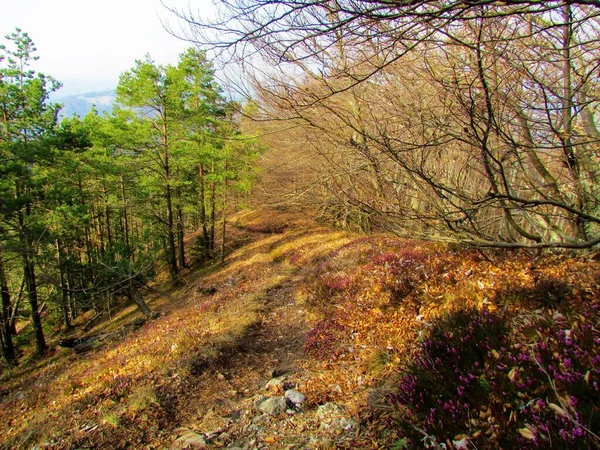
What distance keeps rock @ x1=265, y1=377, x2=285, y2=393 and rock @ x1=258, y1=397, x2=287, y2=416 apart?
44 centimetres

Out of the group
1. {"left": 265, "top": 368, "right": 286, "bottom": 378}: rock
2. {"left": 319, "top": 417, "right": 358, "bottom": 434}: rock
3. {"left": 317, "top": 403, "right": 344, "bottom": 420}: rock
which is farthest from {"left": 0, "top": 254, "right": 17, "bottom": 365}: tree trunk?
{"left": 319, "top": 417, "right": 358, "bottom": 434}: rock

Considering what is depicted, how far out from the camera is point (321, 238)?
67.7 feet

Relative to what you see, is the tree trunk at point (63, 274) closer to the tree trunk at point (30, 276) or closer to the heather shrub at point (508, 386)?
the tree trunk at point (30, 276)

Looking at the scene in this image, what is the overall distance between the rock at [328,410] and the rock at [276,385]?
0.97 meters

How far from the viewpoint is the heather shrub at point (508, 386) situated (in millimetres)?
2320

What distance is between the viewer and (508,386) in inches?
113

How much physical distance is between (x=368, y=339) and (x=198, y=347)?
11.5 feet

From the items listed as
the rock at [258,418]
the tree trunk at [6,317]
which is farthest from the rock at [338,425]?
the tree trunk at [6,317]

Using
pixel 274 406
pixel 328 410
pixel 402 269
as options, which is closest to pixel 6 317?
pixel 274 406

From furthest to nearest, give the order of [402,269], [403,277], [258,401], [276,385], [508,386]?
[402,269], [403,277], [276,385], [258,401], [508,386]

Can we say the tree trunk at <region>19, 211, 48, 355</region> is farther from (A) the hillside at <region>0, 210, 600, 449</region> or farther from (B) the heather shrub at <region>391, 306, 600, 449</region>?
(B) the heather shrub at <region>391, 306, 600, 449</region>

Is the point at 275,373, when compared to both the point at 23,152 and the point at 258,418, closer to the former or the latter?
the point at 258,418

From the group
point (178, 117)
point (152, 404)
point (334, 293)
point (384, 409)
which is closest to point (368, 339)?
point (384, 409)

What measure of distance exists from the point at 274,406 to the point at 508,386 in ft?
9.99
